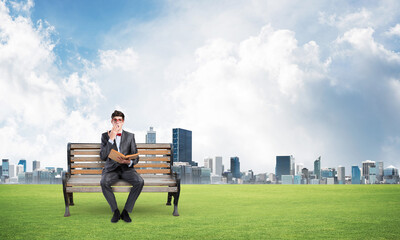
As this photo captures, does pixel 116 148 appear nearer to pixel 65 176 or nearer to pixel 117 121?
pixel 117 121

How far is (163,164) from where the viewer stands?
8.55 meters

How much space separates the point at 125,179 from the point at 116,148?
1.98 feet

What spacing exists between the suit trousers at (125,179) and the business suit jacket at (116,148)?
0.10 m

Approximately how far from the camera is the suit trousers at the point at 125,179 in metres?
7.00

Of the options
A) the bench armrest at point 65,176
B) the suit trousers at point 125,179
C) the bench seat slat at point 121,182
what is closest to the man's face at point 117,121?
the suit trousers at point 125,179

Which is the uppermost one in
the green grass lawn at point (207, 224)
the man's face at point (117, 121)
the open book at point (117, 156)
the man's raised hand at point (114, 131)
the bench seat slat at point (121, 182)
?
the man's face at point (117, 121)

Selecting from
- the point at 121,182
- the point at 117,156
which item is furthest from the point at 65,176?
the point at 117,156

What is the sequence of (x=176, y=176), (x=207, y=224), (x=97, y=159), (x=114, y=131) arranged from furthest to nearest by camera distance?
(x=97, y=159) → (x=176, y=176) → (x=114, y=131) → (x=207, y=224)

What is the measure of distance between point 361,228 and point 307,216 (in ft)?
4.76

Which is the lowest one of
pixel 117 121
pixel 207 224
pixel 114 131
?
pixel 207 224

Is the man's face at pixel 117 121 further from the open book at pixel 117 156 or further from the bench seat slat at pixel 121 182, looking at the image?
the bench seat slat at pixel 121 182

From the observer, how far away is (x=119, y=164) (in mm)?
7434

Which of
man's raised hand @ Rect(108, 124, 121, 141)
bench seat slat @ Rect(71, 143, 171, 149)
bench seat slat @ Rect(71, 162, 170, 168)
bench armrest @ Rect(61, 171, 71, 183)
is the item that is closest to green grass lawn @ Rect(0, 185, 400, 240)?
bench armrest @ Rect(61, 171, 71, 183)

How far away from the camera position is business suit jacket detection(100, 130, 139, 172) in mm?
7422
